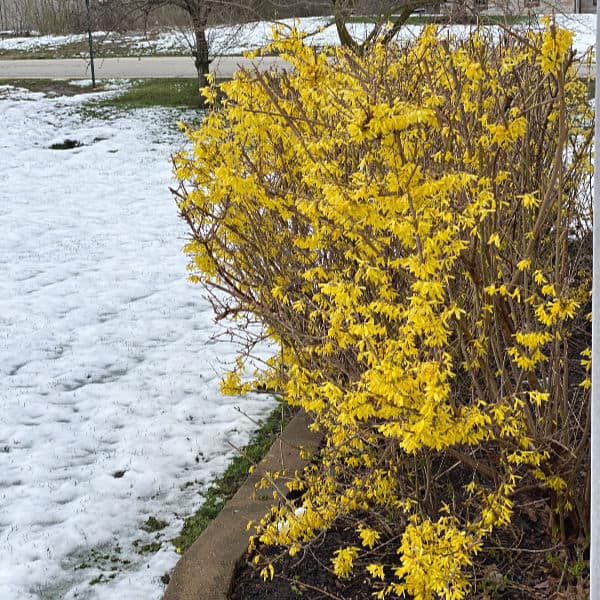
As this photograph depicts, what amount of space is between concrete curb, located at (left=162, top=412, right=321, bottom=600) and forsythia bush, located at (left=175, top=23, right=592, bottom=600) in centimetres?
17

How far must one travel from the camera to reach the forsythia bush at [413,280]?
8.07 ft

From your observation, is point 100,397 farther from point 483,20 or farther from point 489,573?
point 483,20

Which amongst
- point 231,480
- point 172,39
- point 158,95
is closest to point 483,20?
point 231,480

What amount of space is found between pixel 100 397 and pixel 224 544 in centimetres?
190

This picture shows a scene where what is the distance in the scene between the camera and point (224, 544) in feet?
11.3

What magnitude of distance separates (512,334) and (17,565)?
2.24 metres

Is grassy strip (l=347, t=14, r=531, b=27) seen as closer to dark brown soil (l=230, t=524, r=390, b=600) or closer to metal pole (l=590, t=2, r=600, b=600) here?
metal pole (l=590, t=2, r=600, b=600)

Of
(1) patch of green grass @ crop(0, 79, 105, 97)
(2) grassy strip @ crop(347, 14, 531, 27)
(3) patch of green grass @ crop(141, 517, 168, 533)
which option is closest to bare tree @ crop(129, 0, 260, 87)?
(2) grassy strip @ crop(347, 14, 531, 27)

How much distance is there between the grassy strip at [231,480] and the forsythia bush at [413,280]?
45cm

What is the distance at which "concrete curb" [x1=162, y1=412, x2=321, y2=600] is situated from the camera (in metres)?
3.19

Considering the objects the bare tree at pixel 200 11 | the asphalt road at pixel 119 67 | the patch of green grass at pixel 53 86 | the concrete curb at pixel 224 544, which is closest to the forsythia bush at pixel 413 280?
the concrete curb at pixel 224 544

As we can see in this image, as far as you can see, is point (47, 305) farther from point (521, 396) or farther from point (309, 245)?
point (521, 396)

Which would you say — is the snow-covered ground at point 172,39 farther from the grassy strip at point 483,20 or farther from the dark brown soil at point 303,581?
the dark brown soil at point 303,581

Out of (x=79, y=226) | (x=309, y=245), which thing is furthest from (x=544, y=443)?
(x=79, y=226)
